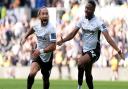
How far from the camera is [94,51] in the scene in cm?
1830

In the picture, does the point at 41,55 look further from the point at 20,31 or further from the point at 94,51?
the point at 20,31

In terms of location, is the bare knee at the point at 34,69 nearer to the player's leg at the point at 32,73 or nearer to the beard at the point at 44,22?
the player's leg at the point at 32,73

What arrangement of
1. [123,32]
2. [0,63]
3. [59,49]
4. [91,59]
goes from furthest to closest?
[0,63]
[59,49]
[123,32]
[91,59]

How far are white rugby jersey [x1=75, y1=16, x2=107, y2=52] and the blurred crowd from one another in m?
12.9

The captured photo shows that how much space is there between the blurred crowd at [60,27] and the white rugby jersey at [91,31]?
12924 millimetres

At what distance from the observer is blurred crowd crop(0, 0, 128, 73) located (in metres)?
33.5

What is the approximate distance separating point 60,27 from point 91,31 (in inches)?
676

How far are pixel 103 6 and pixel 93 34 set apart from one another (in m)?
16.1

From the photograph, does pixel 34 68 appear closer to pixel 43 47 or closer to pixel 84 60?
pixel 43 47

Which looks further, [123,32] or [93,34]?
[123,32]

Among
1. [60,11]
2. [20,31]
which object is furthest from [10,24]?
[60,11]

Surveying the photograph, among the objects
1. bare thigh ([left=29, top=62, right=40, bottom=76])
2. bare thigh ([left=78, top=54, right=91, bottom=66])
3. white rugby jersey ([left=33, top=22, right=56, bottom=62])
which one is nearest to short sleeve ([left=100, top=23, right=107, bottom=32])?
bare thigh ([left=78, top=54, right=91, bottom=66])

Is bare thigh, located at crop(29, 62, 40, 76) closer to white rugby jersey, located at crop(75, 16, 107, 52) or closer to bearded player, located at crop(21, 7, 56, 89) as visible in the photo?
bearded player, located at crop(21, 7, 56, 89)

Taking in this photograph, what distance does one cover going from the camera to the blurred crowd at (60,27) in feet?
110
